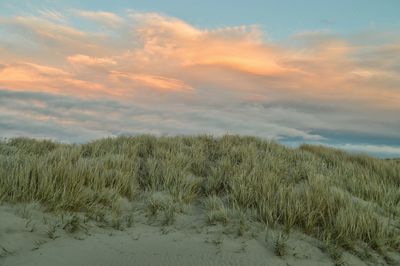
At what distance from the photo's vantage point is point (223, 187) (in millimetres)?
7875

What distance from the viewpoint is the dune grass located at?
19.6 feet

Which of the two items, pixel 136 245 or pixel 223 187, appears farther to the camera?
pixel 223 187

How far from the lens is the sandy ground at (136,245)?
4.65 m

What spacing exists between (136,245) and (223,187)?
10.1 ft

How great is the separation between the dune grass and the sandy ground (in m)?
0.37

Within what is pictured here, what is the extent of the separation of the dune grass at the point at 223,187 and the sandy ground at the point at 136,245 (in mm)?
366

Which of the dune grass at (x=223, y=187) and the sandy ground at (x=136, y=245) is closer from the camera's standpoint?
the sandy ground at (x=136, y=245)

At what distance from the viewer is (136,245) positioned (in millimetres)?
5066

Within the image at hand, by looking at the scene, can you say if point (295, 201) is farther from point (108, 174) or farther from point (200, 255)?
point (108, 174)

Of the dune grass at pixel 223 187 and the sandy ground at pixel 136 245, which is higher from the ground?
the dune grass at pixel 223 187

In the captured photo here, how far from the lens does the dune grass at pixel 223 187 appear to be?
19.6 feet

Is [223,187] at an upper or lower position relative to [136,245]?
upper

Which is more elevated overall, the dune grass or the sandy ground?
the dune grass

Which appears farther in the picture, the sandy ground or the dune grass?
the dune grass
